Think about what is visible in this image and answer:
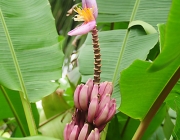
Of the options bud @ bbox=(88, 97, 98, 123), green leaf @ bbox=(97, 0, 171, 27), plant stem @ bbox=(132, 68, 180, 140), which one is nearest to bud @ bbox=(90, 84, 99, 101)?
bud @ bbox=(88, 97, 98, 123)

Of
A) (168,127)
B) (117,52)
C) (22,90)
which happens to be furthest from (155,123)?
(22,90)

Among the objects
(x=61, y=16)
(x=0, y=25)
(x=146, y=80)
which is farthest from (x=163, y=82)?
(x=61, y=16)

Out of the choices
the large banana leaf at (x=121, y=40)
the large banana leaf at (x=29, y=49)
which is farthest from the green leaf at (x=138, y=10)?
the large banana leaf at (x=29, y=49)

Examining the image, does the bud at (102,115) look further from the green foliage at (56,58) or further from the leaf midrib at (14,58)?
the leaf midrib at (14,58)

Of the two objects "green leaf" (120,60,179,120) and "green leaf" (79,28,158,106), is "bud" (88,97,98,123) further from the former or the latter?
"green leaf" (79,28,158,106)

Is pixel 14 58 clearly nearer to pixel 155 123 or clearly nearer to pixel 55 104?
pixel 55 104

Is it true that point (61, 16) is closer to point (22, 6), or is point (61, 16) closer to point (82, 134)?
point (22, 6)

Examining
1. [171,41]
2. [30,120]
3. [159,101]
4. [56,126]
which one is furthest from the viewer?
[56,126]
